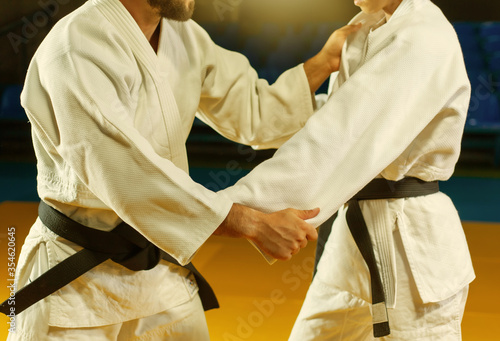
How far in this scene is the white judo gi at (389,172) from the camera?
54.2 inches

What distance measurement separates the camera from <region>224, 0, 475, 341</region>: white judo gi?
1376mm

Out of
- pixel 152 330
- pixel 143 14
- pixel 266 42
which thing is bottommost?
pixel 266 42

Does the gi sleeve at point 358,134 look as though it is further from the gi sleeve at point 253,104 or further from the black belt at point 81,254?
the gi sleeve at point 253,104

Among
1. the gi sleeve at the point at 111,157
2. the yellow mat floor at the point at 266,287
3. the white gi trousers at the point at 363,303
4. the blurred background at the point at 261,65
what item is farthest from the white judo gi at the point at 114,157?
the blurred background at the point at 261,65

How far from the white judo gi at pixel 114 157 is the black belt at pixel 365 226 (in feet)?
1.49

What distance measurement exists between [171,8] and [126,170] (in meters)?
0.47

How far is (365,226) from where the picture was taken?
159 centimetres

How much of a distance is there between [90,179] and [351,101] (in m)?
0.66

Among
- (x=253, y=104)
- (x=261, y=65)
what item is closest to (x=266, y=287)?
(x=253, y=104)

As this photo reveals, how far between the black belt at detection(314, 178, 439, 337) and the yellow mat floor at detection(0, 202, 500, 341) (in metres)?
1.35

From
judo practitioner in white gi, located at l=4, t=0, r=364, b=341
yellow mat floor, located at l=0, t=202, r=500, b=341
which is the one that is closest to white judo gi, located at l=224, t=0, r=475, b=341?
judo practitioner in white gi, located at l=4, t=0, r=364, b=341

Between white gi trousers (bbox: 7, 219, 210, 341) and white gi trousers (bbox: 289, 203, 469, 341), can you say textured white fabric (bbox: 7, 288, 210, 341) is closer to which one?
white gi trousers (bbox: 7, 219, 210, 341)

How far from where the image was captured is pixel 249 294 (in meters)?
3.29

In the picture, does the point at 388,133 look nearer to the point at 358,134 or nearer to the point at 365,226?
the point at 358,134
